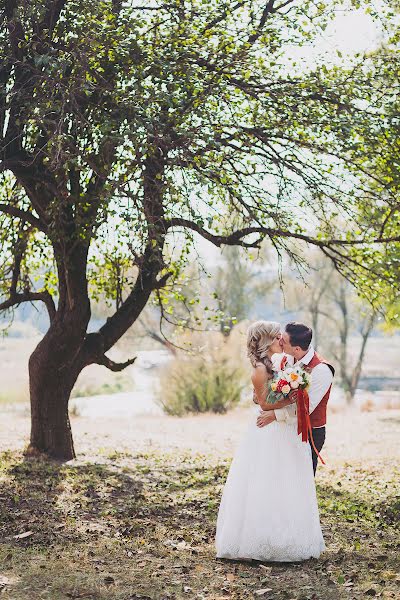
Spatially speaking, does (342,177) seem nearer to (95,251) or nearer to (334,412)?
(95,251)

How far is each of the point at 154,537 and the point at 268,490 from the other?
1.95 meters

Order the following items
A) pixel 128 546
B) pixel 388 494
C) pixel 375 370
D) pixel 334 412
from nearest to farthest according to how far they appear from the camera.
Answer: pixel 128 546 < pixel 388 494 < pixel 334 412 < pixel 375 370

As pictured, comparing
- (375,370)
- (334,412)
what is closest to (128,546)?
(334,412)

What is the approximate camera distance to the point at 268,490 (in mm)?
6996

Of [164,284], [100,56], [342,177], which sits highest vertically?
[100,56]

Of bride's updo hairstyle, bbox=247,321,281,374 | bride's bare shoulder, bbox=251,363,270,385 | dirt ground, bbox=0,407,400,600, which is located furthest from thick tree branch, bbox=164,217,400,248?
bride's bare shoulder, bbox=251,363,270,385

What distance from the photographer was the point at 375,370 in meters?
84.1

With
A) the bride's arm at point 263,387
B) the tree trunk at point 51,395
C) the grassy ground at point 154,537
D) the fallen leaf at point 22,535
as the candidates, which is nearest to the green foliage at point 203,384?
the grassy ground at point 154,537

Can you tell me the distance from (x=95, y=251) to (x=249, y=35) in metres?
4.77

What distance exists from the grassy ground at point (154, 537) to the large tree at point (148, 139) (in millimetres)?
2001

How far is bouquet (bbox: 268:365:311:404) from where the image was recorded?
22.3ft

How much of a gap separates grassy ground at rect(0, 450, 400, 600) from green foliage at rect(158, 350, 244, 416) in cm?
1405

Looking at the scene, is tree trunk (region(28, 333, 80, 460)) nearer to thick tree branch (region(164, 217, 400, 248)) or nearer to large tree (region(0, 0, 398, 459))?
large tree (region(0, 0, 398, 459))

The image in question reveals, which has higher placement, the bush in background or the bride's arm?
the bride's arm
